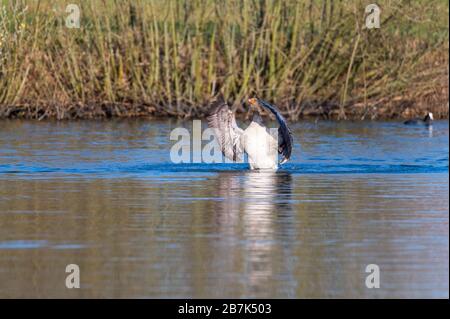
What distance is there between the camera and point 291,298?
8016 millimetres

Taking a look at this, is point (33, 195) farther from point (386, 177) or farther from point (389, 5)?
point (389, 5)

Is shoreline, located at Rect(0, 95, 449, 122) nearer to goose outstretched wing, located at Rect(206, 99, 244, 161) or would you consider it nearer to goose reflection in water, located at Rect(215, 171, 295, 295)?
goose outstretched wing, located at Rect(206, 99, 244, 161)

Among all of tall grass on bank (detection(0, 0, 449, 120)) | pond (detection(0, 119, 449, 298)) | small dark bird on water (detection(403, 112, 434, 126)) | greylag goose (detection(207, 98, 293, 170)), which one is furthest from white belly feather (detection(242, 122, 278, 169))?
tall grass on bank (detection(0, 0, 449, 120))

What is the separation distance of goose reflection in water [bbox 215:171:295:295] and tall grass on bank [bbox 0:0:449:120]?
1086 centimetres

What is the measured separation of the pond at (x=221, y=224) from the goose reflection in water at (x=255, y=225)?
15mm

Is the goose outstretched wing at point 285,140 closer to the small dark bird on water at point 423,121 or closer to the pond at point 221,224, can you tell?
the pond at point 221,224

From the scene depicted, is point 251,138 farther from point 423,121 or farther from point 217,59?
point 217,59

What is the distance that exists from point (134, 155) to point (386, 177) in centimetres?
458

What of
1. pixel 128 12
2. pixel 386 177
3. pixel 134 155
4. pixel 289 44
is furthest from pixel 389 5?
pixel 386 177

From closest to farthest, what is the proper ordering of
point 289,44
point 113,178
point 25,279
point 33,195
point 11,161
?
point 25,279 < point 33,195 < point 113,178 < point 11,161 < point 289,44

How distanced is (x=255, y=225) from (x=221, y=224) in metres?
0.31

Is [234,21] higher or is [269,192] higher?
[234,21]

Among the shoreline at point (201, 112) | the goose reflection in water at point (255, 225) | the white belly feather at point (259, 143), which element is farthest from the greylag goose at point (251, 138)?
the shoreline at point (201, 112)
